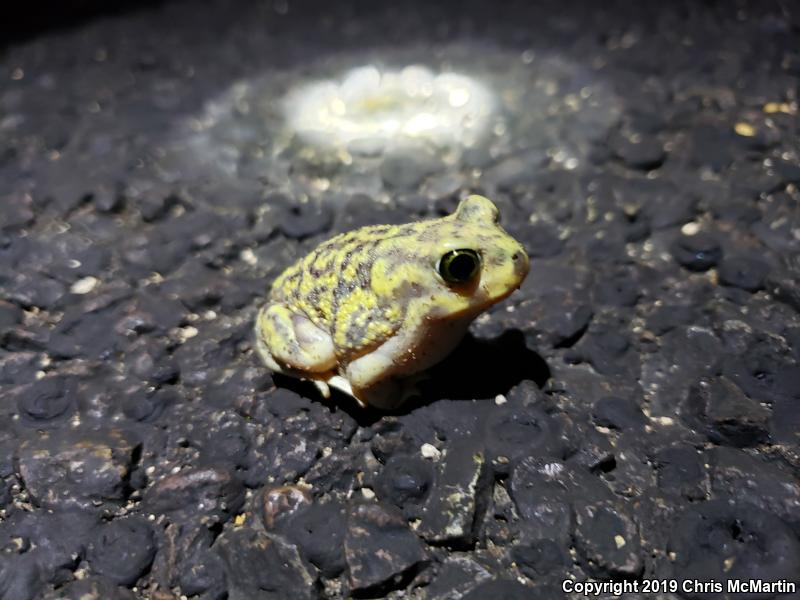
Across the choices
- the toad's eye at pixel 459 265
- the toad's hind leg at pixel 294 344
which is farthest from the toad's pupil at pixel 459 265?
the toad's hind leg at pixel 294 344

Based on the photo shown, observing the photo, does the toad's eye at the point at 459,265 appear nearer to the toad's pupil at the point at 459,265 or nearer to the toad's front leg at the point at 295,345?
the toad's pupil at the point at 459,265

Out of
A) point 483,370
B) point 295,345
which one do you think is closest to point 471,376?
point 483,370

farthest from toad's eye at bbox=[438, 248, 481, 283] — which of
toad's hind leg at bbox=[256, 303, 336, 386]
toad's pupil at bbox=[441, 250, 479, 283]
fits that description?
toad's hind leg at bbox=[256, 303, 336, 386]

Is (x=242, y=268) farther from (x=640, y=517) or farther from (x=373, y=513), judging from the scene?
(x=640, y=517)

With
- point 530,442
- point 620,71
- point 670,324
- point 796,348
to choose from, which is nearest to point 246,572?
point 530,442

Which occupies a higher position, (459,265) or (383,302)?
(459,265)

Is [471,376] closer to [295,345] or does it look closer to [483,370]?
[483,370]
